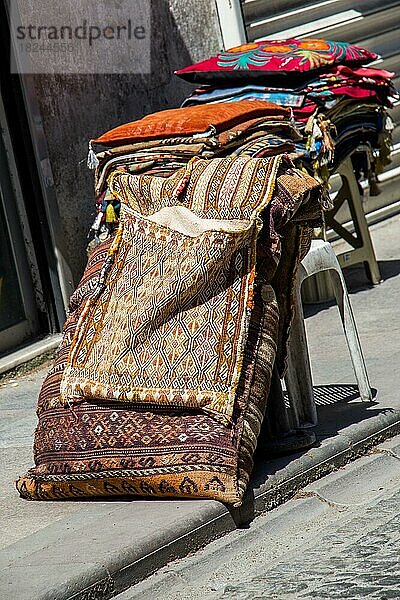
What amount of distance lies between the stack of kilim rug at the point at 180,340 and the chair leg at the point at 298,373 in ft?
0.59

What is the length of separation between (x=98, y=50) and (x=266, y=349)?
3.01m

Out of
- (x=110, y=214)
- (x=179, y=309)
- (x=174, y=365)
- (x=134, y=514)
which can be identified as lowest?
(x=134, y=514)

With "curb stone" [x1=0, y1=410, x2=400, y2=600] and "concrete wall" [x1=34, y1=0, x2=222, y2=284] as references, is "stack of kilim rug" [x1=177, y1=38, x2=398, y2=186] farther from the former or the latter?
"curb stone" [x1=0, y1=410, x2=400, y2=600]

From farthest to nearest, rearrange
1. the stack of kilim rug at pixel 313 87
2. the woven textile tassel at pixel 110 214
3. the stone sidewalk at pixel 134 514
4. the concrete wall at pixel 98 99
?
the concrete wall at pixel 98 99, the stack of kilim rug at pixel 313 87, the woven textile tassel at pixel 110 214, the stone sidewalk at pixel 134 514

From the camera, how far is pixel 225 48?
7.00 metres

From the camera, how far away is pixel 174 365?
3822 mm

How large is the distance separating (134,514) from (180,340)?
1.96ft

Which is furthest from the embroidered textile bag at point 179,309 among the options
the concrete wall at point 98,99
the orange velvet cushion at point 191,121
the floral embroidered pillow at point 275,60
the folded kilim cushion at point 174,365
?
the concrete wall at point 98,99

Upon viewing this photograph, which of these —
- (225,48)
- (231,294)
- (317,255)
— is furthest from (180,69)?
(231,294)

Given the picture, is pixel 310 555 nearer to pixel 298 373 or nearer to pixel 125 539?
pixel 125 539

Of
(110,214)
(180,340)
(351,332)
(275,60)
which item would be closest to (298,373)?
(351,332)

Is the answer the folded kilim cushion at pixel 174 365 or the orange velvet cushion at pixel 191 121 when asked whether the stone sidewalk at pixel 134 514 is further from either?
the orange velvet cushion at pixel 191 121

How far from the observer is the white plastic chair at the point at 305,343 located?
14.2 feet

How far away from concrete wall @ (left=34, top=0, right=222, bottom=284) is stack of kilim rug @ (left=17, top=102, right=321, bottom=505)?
6.45ft
